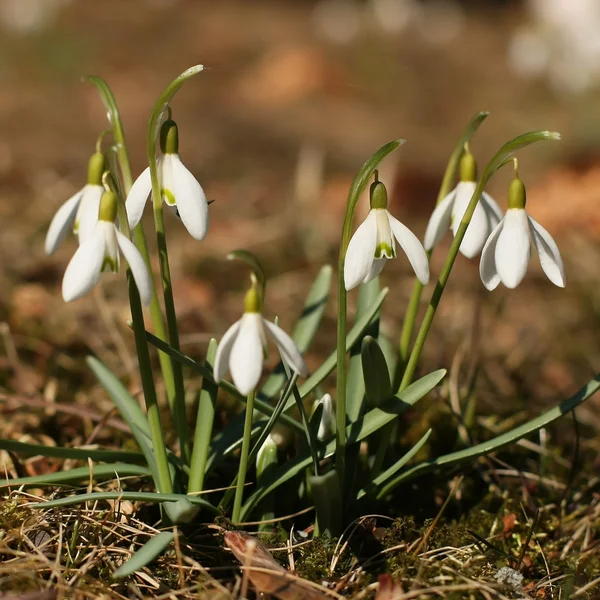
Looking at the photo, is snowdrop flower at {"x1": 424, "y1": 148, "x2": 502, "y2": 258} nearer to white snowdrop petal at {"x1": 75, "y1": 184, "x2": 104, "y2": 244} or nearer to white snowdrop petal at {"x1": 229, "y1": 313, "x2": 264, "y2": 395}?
white snowdrop petal at {"x1": 229, "y1": 313, "x2": 264, "y2": 395}

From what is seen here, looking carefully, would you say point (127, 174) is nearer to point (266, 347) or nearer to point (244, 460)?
point (266, 347)

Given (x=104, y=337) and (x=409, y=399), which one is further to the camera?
(x=104, y=337)

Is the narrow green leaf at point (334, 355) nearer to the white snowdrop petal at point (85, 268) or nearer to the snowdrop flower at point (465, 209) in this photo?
the snowdrop flower at point (465, 209)

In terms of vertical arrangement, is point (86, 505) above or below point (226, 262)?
above

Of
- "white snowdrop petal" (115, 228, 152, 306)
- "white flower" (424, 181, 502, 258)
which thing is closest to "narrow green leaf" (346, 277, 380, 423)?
"white flower" (424, 181, 502, 258)

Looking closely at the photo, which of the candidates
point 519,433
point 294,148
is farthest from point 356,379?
point 294,148

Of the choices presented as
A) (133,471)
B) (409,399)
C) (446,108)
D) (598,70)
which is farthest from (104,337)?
(446,108)

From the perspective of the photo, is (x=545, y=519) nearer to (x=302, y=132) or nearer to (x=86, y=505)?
(x=86, y=505)
